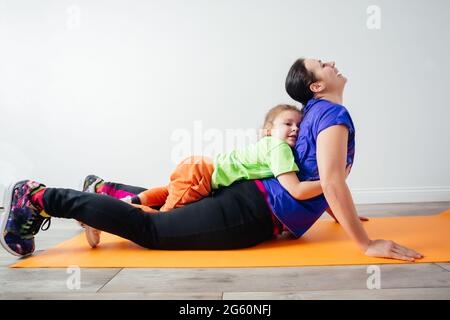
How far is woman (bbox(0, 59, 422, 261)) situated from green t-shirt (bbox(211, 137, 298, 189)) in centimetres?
4

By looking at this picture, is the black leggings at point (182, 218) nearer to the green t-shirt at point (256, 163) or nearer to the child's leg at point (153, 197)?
the green t-shirt at point (256, 163)

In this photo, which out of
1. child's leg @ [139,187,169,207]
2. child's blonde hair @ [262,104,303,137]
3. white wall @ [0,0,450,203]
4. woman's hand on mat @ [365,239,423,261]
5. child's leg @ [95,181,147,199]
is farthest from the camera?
white wall @ [0,0,450,203]

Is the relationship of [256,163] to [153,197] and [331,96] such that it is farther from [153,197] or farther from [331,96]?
[153,197]

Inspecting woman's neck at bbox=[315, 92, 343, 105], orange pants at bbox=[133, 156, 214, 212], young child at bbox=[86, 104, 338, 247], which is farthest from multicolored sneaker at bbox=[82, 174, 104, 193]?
woman's neck at bbox=[315, 92, 343, 105]

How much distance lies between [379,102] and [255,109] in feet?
3.19

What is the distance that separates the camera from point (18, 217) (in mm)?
1555

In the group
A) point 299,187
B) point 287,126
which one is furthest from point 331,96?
point 299,187

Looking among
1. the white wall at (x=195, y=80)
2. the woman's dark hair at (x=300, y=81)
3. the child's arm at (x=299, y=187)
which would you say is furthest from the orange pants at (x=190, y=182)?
the white wall at (x=195, y=80)

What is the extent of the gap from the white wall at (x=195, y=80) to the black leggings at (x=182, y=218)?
172cm

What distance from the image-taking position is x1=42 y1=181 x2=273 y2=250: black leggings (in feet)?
5.05

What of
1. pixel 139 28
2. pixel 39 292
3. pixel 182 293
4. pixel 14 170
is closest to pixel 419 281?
pixel 182 293

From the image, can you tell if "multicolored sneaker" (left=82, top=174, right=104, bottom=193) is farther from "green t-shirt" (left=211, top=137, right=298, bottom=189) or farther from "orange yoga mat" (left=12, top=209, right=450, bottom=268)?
"green t-shirt" (left=211, top=137, right=298, bottom=189)
